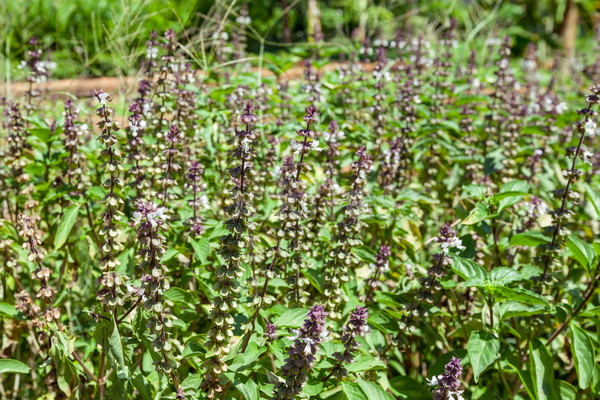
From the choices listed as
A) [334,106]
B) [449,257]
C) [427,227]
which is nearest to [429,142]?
[427,227]

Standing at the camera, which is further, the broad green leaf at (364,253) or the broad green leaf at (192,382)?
the broad green leaf at (364,253)

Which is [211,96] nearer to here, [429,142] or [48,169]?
[48,169]

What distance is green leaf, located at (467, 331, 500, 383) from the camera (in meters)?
2.59

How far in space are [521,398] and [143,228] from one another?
2619mm

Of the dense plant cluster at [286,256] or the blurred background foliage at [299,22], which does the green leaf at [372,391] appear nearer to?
the dense plant cluster at [286,256]

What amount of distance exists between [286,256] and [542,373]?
4.95 ft

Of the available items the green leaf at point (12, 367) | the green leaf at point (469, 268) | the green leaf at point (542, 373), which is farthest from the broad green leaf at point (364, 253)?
the green leaf at point (12, 367)

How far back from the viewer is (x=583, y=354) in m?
2.72

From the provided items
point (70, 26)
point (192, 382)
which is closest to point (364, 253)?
point (192, 382)

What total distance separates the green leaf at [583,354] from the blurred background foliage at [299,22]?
11.2 ft

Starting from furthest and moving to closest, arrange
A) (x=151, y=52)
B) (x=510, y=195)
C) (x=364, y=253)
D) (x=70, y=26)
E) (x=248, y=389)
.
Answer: (x=70, y=26)
(x=151, y=52)
(x=364, y=253)
(x=510, y=195)
(x=248, y=389)

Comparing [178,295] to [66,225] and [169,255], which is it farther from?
[66,225]

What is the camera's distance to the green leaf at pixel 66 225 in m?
3.05

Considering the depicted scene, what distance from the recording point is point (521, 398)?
3.42 meters
